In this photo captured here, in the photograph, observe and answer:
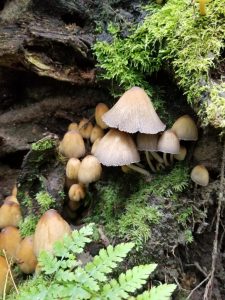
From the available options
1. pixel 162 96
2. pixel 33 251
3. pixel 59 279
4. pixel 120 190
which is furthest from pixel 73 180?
pixel 59 279

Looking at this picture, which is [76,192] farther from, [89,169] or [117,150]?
[117,150]

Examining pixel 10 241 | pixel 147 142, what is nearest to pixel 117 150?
pixel 147 142

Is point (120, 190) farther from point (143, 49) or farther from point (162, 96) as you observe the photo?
point (143, 49)

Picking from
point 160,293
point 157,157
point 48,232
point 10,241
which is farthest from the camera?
point 10,241

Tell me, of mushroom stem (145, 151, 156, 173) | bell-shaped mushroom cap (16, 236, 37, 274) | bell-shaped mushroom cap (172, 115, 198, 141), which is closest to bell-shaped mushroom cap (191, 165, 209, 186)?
bell-shaped mushroom cap (172, 115, 198, 141)

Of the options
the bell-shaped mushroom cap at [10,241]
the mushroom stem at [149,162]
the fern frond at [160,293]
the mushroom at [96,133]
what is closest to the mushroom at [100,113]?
the mushroom at [96,133]

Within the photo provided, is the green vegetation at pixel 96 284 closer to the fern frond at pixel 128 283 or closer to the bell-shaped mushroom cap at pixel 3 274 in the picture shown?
the fern frond at pixel 128 283
